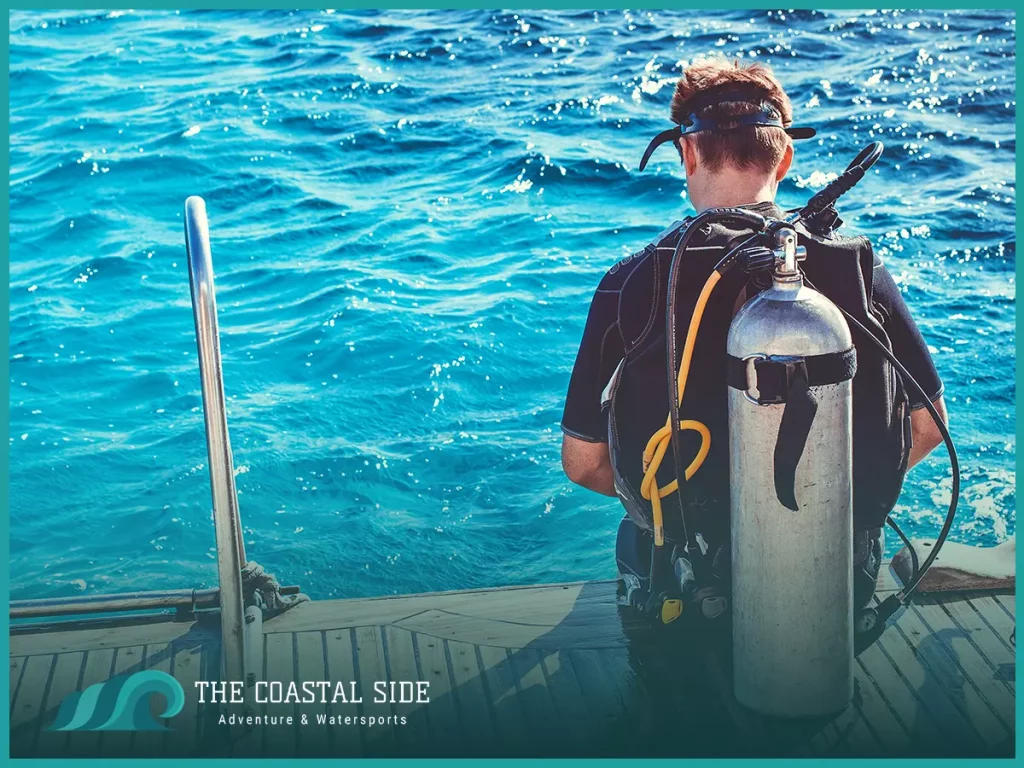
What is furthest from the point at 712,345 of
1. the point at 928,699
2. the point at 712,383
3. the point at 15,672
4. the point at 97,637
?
the point at 15,672

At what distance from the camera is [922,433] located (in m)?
3.32

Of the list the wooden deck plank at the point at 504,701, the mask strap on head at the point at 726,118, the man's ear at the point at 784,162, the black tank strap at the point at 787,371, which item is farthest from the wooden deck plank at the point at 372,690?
the man's ear at the point at 784,162

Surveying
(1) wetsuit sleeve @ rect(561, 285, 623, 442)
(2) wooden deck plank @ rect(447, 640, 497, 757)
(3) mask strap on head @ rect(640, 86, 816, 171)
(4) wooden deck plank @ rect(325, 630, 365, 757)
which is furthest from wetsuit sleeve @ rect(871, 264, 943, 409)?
(4) wooden deck plank @ rect(325, 630, 365, 757)

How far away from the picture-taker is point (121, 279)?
27.6 feet

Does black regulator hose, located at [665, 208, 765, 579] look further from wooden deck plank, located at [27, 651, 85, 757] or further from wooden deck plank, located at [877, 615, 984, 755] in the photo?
wooden deck plank, located at [27, 651, 85, 757]

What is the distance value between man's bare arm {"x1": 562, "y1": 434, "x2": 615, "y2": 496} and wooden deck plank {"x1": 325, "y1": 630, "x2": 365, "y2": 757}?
36.6 inches

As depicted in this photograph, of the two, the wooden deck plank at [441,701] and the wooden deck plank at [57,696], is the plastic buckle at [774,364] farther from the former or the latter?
the wooden deck plank at [57,696]

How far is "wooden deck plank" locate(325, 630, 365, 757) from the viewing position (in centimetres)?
327

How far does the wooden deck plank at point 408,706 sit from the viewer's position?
3.25 m

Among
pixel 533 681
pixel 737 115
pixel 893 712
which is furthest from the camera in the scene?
pixel 533 681

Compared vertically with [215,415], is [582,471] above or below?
below

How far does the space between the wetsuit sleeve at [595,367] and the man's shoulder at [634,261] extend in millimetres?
20

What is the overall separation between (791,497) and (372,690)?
1.40 m

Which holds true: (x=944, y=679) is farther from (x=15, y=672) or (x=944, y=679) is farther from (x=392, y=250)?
(x=392, y=250)
